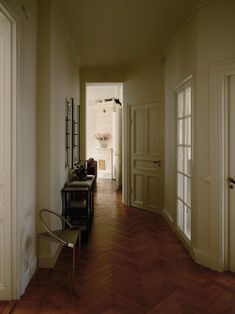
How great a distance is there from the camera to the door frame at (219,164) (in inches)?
105

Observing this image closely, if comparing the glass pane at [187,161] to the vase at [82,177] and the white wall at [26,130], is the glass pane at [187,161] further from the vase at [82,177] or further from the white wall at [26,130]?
the white wall at [26,130]

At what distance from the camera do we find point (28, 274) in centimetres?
248

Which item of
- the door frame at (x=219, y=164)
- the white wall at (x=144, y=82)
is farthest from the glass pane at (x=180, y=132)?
the white wall at (x=144, y=82)

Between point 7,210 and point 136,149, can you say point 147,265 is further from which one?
point 136,149

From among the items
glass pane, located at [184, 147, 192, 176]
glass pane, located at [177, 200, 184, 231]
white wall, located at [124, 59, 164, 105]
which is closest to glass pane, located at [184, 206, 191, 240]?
glass pane, located at [177, 200, 184, 231]

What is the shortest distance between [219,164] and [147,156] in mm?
2439

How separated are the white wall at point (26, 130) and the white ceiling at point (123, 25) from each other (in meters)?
0.80

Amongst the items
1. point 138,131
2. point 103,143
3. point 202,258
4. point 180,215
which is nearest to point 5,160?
point 202,258

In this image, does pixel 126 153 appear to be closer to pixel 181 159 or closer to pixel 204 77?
pixel 181 159

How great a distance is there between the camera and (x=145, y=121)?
5102mm

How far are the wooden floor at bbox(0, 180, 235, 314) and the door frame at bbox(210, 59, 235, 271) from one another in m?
0.25

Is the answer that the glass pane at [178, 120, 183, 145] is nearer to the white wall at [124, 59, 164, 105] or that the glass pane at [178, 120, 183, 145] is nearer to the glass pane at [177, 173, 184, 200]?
the glass pane at [177, 173, 184, 200]

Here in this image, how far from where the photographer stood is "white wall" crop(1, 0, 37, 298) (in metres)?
2.18

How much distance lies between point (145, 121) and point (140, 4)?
2353mm
